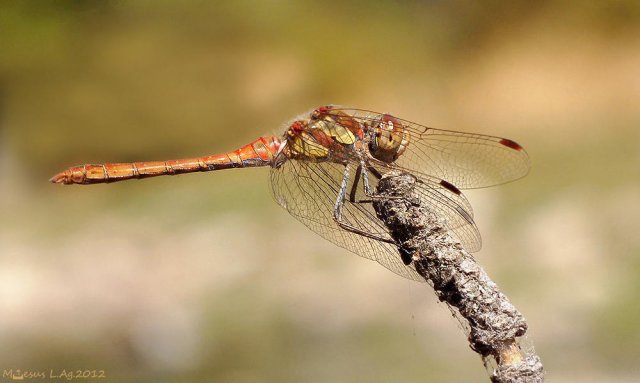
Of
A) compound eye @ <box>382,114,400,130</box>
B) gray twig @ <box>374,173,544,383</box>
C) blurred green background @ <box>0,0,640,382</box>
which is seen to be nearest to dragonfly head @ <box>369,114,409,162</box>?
compound eye @ <box>382,114,400,130</box>

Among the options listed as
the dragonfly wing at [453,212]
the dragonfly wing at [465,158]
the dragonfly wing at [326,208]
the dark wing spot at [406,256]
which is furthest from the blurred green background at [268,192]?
the dark wing spot at [406,256]

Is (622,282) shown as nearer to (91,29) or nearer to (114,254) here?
(114,254)

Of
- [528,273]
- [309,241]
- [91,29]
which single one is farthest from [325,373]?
[91,29]

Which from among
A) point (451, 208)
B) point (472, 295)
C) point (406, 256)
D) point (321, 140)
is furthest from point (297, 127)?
point (472, 295)

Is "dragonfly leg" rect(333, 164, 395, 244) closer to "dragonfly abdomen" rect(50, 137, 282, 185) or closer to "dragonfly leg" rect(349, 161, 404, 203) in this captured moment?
"dragonfly leg" rect(349, 161, 404, 203)

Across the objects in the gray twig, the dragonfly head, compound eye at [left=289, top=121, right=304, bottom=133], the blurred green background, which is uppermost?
the blurred green background

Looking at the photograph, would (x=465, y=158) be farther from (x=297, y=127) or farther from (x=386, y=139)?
(x=297, y=127)

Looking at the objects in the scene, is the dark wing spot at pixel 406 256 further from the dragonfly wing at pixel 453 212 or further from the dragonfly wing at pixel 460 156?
the dragonfly wing at pixel 460 156
